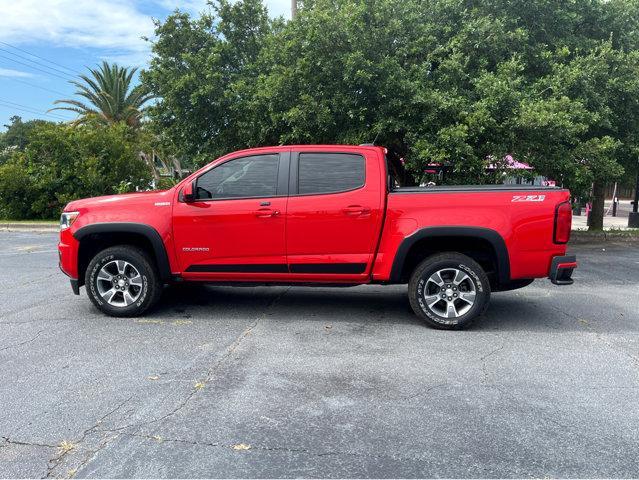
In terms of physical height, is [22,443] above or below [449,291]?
below

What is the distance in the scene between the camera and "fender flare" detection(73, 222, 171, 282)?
5988mm

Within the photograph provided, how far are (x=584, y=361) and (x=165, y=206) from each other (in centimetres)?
445

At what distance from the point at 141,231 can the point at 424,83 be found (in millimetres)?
6655

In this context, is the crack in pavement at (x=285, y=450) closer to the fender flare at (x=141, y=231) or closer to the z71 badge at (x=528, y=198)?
the fender flare at (x=141, y=231)

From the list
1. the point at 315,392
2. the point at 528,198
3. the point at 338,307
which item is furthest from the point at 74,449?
the point at 528,198

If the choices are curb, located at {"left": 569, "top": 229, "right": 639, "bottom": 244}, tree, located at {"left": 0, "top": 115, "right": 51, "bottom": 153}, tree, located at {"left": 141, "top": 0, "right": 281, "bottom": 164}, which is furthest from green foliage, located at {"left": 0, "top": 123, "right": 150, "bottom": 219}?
tree, located at {"left": 0, "top": 115, "right": 51, "bottom": 153}

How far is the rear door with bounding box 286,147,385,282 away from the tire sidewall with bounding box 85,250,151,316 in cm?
163

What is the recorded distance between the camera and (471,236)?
5.62 metres

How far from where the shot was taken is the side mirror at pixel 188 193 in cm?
596

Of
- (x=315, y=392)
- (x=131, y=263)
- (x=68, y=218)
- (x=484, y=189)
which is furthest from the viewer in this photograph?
(x=68, y=218)

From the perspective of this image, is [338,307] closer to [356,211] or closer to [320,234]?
[320,234]

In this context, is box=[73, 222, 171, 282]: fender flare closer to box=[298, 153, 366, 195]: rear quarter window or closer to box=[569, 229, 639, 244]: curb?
box=[298, 153, 366, 195]: rear quarter window

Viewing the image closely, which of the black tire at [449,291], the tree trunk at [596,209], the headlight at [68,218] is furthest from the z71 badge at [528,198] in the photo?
the tree trunk at [596,209]

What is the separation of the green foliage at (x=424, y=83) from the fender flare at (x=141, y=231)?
195 inches
